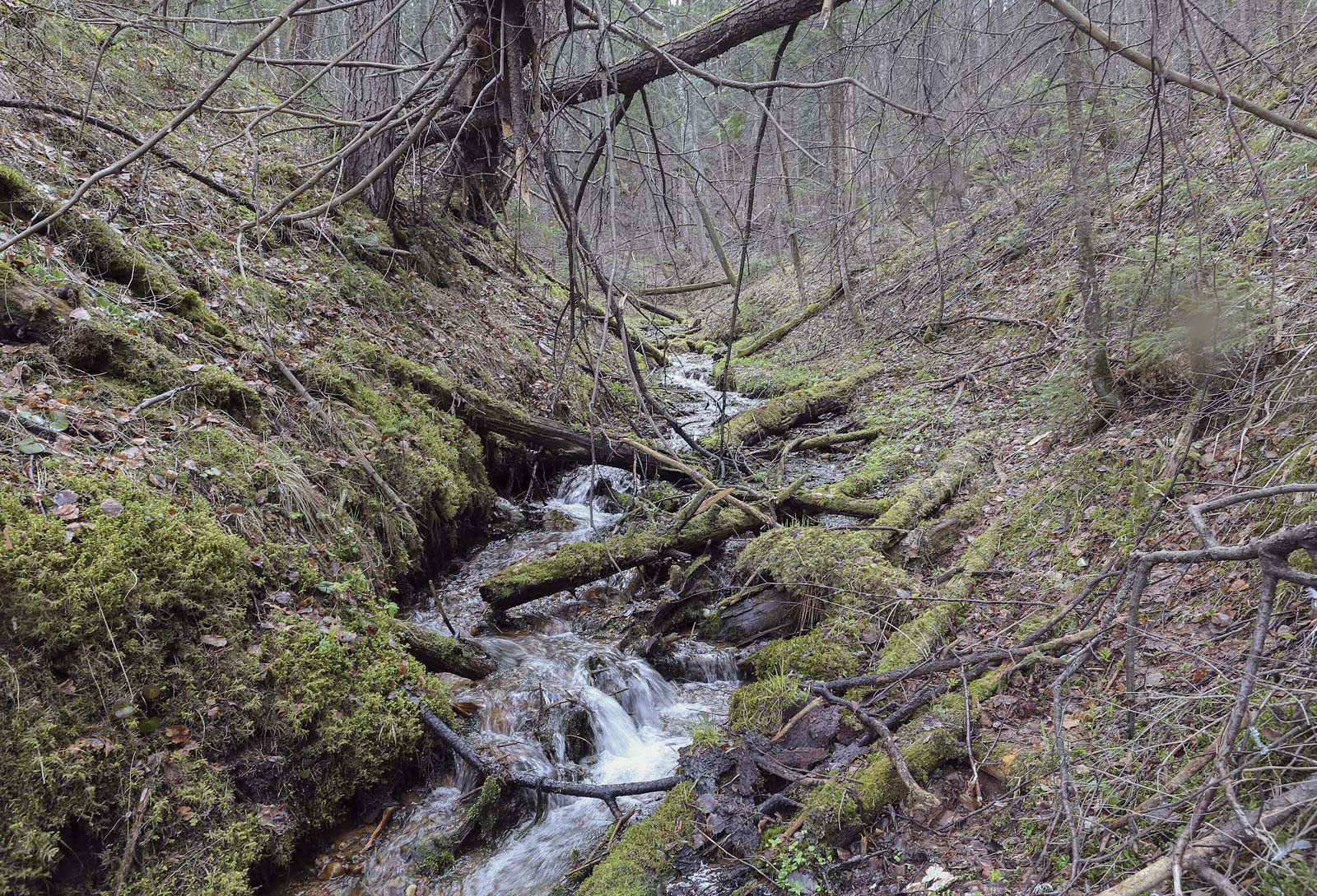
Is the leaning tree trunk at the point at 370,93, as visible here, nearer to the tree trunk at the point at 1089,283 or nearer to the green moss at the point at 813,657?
the green moss at the point at 813,657

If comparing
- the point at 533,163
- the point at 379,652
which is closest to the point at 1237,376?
the point at 533,163

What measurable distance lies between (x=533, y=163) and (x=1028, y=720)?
11.5 feet

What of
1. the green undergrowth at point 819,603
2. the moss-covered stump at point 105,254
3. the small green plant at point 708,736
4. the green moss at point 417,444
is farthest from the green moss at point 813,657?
the moss-covered stump at point 105,254

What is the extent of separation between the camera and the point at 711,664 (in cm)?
491

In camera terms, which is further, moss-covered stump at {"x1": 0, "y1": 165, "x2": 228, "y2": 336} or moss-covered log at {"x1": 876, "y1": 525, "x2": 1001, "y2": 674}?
moss-covered stump at {"x1": 0, "y1": 165, "x2": 228, "y2": 336}

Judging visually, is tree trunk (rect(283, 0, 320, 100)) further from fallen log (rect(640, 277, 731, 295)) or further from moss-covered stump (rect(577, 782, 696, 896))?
moss-covered stump (rect(577, 782, 696, 896))

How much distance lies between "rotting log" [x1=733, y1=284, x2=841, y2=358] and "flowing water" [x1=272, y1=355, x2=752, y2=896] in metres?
9.54

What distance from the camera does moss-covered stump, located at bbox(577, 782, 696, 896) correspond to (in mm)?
2822

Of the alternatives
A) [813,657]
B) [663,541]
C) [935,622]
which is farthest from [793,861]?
[663,541]

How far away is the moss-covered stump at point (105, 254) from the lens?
→ 14.1ft

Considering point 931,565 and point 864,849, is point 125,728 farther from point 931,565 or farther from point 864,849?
point 931,565

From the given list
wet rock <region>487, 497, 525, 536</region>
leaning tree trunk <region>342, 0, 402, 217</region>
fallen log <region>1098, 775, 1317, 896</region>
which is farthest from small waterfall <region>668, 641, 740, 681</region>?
leaning tree trunk <region>342, 0, 402, 217</region>

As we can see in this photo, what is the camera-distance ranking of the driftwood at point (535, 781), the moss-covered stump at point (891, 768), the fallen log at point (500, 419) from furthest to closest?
the fallen log at point (500, 419) < the driftwood at point (535, 781) < the moss-covered stump at point (891, 768)

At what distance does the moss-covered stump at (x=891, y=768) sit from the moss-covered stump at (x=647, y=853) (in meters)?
0.58
